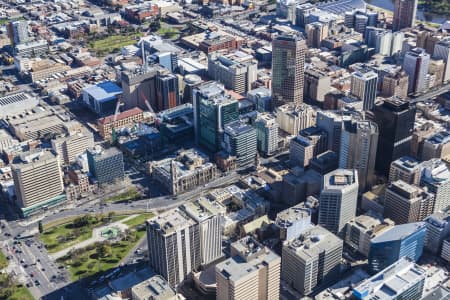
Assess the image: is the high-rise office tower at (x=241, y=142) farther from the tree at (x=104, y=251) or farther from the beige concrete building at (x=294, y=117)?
the tree at (x=104, y=251)

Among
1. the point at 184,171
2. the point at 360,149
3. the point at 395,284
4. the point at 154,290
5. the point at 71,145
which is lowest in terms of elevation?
the point at 184,171

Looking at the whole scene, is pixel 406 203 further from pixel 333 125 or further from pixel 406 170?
pixel 333 125

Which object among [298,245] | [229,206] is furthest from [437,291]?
[229,206]

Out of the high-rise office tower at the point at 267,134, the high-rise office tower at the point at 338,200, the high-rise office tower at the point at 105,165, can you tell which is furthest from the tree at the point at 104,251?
the high-rise office tower at the point at 267,134

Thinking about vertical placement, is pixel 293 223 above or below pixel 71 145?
below

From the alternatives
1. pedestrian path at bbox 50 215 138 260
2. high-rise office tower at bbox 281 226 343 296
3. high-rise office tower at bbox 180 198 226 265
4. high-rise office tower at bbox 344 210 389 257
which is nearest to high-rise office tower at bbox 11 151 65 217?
pedestrian path at bbox 50 215 138 260

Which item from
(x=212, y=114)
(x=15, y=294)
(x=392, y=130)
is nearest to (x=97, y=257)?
(x=15, y=294)

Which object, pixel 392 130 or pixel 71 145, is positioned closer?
pixel 392 130
